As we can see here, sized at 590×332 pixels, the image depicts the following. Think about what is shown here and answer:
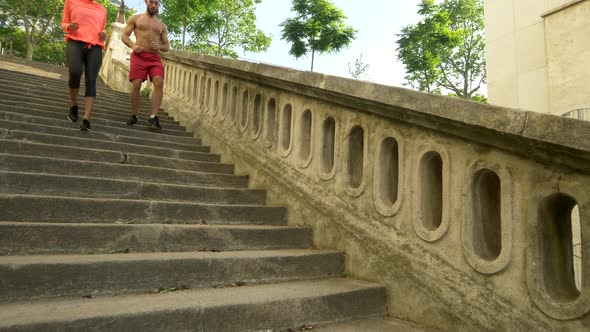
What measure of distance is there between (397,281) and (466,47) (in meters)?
27.0

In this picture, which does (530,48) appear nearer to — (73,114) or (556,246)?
(556,246)

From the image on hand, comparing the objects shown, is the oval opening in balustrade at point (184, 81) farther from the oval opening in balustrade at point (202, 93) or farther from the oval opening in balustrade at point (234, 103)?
the oval opening in balustrade at point (234, 103)

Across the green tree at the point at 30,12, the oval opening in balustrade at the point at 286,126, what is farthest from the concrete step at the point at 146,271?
the green tree at the point at 30,12

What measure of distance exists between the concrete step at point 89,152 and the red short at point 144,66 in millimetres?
1258

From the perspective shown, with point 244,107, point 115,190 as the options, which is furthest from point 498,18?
point 115,190

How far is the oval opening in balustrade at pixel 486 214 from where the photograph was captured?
2199 millimetres

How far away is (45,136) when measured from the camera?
3879 millimetres

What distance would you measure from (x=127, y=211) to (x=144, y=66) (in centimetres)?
313

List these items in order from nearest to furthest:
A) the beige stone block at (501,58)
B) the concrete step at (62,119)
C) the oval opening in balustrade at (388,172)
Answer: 1. the oval opening in balustrade at (388,172)
2. the concrete step at (62,119)
3. the beige stone block at (501,58)

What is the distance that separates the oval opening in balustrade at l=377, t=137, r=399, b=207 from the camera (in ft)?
9.12

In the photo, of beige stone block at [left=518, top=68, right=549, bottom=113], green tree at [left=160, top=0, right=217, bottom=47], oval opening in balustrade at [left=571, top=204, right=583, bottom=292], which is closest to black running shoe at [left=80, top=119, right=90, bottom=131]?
oval opening in balustrade at [left=571, top=204, right=583, bottom=292]

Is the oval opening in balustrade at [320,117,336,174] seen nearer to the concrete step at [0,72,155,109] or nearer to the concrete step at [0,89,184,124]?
the concrete step at [0,89,184,124]

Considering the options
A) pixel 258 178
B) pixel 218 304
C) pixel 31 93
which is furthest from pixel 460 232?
pixel 31 93

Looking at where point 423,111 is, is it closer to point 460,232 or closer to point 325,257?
point 460,232
